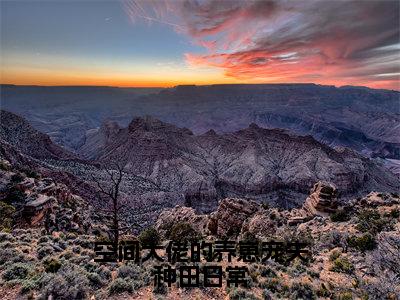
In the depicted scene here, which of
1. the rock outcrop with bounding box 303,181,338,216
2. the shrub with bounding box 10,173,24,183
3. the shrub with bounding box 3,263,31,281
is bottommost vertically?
the rock outcrop with bounding box 303,181,338,216

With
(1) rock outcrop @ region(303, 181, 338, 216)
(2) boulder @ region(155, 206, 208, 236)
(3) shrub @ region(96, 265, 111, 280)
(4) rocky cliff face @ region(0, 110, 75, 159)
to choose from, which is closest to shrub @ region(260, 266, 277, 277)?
(3) shrub @ region(96, 265, 111, 280)

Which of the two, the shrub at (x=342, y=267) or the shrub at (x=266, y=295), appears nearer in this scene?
the shrub at (x=266, y=295)

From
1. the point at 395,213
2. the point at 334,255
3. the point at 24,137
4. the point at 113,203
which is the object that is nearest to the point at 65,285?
the point at 113,203

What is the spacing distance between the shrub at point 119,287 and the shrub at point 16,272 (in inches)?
157

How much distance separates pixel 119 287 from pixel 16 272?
4776 millimetres

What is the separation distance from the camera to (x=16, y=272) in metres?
13.8

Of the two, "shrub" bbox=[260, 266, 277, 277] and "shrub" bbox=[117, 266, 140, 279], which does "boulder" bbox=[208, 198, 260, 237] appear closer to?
"shrub" bbox=[260, 266, 277, 277]

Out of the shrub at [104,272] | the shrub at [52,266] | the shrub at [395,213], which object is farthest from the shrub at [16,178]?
the shrub at [395,213]

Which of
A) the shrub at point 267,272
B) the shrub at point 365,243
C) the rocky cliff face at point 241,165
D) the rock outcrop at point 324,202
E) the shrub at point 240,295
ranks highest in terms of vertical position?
the shrub at point 240,295

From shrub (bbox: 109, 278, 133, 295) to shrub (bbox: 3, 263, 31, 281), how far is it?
3981 mm

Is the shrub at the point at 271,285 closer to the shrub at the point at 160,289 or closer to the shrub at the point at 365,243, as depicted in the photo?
the shrub at the point at 160,289

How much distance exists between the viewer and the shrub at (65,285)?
1202cm

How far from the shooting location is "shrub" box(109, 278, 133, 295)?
13203mm

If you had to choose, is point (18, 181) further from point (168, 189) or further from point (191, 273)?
point (168, 189)
